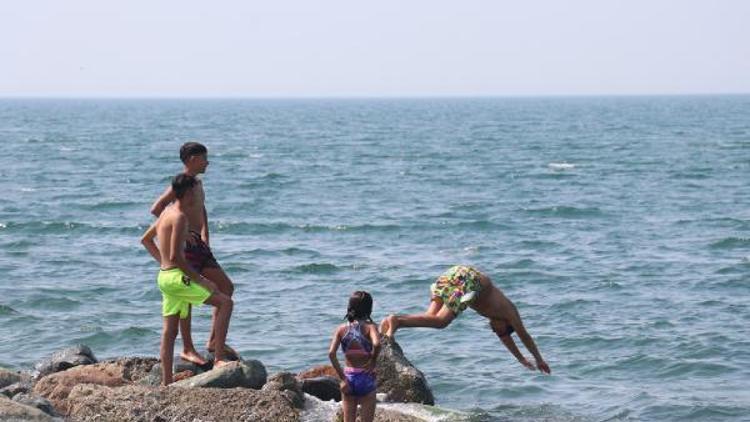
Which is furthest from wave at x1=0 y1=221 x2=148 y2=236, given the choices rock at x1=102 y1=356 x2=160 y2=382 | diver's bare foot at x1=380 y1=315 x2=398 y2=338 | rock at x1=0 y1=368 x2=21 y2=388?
diver's bare foot at x1=380 y1=315 x2=398 y2=338

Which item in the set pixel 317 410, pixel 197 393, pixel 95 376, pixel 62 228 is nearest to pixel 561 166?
pixel 62 228

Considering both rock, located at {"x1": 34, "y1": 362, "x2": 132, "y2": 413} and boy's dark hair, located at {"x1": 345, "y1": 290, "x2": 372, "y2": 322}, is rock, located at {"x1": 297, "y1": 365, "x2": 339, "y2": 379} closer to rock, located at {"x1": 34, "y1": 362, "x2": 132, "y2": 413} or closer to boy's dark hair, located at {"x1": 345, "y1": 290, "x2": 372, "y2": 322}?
rock, located at {"x1": 34, "y1": 362, "x2": 132, "y2": 413}

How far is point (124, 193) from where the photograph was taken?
43125 mm

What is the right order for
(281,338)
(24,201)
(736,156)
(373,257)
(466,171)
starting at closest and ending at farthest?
(281,338) → (373,257) → (24,201) → (466,171) → (736,156)

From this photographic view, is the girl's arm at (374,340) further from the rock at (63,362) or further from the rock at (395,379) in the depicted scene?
the rock at (63,362)

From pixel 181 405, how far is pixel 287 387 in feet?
3.47

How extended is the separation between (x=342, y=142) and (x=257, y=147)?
750cm

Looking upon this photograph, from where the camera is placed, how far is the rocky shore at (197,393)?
10.4 meters

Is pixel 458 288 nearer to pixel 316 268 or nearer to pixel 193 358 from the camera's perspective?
pixel 193 358

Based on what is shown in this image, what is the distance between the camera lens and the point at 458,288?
1084 cm

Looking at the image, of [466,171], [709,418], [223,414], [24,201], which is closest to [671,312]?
[709,418]

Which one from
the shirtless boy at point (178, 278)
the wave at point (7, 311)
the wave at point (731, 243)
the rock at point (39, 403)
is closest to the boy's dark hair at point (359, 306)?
the shirtless boy at point (178, 278)

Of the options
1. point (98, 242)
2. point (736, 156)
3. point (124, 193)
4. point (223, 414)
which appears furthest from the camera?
point (736, 156)

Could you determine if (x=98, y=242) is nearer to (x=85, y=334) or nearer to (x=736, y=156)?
(x=85, y=334)
